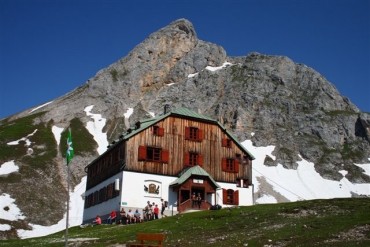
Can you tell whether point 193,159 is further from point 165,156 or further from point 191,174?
point 191,174

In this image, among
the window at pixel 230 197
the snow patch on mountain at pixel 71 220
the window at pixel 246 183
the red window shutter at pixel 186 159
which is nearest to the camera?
the red window shutter at pixel 186 159

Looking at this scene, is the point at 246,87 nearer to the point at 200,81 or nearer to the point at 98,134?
the point at 200,81

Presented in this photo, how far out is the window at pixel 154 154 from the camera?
5175 cm

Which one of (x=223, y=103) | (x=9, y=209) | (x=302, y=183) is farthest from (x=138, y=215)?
(x=223, y=103)

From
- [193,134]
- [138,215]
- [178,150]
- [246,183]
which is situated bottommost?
[138,215]

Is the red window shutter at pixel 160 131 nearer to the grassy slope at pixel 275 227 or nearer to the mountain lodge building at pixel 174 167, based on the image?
the mountain lodge building at pixel 174 167

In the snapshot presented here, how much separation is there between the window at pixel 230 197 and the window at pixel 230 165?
272 centimetres

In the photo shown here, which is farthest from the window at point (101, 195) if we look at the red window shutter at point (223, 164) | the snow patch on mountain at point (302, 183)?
the snow patch on mountain at point (302, 183)

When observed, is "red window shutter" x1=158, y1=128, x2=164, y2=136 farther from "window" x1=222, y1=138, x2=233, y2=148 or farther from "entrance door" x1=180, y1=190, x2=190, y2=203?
"window" x1=222, y1=138, x2=233, y2=148

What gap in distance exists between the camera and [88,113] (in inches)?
5965

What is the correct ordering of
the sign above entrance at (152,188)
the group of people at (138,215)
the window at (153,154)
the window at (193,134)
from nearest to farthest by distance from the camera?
the group of people at (138,215)
the sign above entrance at (152,188)
the window at (153,154)
the window at (193,134)

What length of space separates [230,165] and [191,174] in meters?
8.33

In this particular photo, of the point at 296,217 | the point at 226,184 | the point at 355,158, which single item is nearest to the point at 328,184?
the point at 355,158

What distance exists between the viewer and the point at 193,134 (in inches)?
2210
